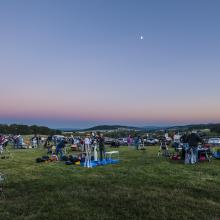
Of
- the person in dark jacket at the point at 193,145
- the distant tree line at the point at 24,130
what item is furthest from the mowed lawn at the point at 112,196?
the distant tree line at the point at 24,130

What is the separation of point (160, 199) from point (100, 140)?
1341cm

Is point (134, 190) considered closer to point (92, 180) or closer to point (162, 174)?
point (92, 180)

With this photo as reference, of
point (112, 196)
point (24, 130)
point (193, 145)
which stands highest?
point (24, 130)

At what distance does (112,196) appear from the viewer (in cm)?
1010

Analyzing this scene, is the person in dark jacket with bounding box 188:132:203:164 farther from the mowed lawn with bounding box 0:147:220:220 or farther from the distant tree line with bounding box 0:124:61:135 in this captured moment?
the distant tree line with bounding box 0:124:61:135

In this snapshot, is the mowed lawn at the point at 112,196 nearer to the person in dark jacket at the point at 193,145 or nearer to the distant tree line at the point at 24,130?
the person in dark jacket at the point at 193,145

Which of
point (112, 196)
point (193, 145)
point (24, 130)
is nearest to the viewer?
point (112, 196)

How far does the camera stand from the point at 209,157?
70.4ft

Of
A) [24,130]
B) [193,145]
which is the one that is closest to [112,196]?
[193,145]

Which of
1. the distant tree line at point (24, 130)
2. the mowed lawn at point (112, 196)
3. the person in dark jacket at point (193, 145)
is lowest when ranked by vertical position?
the mowed lawn at point (112, 196)

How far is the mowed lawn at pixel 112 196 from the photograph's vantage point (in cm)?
848

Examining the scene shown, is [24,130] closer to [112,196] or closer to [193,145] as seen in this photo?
[193,145]

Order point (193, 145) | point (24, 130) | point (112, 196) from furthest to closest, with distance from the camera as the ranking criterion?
point (24, 130) < point (193, 145) < point (112, 196)

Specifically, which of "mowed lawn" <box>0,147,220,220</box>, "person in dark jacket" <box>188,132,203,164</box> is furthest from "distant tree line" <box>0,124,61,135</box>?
"mowed lawn" <box>0,147,220,220</box>
